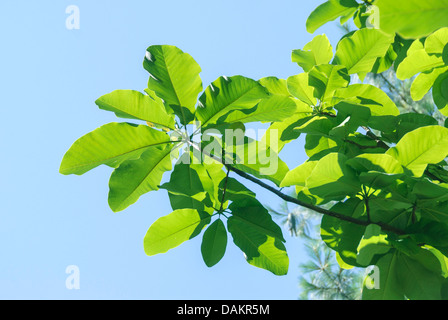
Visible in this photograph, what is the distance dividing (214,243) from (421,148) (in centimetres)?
54

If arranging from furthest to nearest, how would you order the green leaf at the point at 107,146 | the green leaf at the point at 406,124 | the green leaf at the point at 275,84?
the green leaf at the point at 275,84 < the green leaf at the point at 406,124 < the green leaf at the point at 107,146

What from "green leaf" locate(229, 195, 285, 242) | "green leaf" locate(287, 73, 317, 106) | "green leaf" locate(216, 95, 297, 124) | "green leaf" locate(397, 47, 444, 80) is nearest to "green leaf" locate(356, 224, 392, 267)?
"green leaf" locate(229, 195, 285, 242)

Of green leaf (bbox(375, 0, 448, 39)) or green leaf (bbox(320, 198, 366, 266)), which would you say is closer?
green leaf (bbox(375, 0, 448, 39))

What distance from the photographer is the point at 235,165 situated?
3.48 feet

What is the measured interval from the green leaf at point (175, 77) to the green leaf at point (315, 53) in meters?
0.41

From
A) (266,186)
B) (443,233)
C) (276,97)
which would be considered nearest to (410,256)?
(443,233)

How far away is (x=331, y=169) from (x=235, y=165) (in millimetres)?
267

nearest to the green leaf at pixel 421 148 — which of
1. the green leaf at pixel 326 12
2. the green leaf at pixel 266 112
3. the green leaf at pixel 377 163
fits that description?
the green leaf at pixel 377 163

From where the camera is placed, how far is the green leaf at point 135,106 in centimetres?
100

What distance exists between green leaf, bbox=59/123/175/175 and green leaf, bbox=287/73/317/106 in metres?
0.42

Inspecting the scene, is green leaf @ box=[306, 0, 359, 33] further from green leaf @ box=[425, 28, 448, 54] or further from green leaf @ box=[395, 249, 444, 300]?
green leaf @ box=[395, 249, 444, 300]

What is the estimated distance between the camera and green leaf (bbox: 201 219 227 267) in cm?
111

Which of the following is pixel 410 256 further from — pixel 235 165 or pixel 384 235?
pixel 235 165

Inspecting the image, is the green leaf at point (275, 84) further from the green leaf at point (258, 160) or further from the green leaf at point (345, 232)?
the green leaf at point (345, 232)
